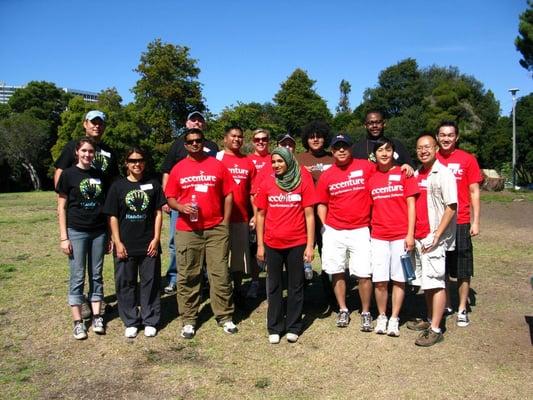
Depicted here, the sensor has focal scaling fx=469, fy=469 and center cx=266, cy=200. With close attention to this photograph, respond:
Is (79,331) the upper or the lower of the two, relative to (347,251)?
lower

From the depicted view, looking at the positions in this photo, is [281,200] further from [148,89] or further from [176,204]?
[148,89]

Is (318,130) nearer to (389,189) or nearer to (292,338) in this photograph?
(389,189)

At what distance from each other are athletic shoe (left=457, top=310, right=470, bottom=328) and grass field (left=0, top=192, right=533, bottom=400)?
0.09m

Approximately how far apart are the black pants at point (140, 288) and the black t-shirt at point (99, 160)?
103 centimetres

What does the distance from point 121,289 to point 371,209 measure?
2815 mm

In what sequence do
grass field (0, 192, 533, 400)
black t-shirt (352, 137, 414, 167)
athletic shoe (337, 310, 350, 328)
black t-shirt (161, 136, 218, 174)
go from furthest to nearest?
black t-shirt (161, 136, 218, 174) → black t-shirt (352, 137, 414, 167) → athletic shoe (337, 310, 350, 328) → grass field (0, 192, 533, 400)

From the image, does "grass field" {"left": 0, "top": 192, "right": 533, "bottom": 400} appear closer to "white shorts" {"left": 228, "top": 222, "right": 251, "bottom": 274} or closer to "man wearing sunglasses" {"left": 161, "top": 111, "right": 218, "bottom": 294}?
"man wearing sunglasses" {"left": 161, "top": 111, "right": 218, "bottom": 294}

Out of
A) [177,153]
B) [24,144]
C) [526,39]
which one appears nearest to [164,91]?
[24,144]

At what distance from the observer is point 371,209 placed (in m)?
4.99

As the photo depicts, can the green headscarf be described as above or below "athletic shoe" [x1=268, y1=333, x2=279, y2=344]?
above

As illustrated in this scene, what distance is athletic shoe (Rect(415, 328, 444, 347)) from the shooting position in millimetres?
4633

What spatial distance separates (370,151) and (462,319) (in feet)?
7.11

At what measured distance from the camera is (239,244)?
570cm

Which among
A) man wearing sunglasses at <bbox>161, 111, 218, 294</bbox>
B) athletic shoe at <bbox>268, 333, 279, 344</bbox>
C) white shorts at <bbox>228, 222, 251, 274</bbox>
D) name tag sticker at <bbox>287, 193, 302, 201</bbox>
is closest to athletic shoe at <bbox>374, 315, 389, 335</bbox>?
athletic shoe at <bbox>268, 333, 279, 344</bbox>
